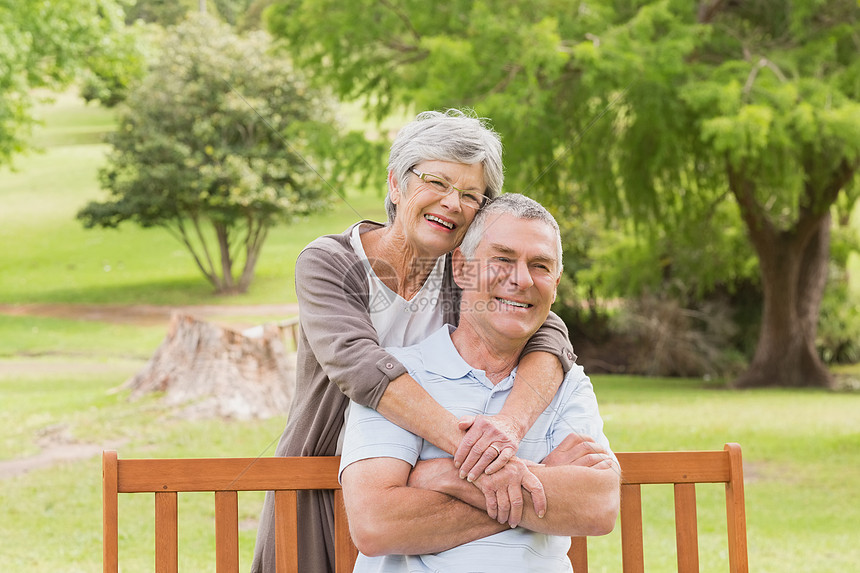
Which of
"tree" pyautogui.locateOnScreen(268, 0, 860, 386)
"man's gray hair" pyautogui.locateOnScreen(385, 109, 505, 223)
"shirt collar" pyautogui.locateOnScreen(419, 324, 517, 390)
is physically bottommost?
"shirt collar" pyautogui.locateOnScreen(419, 324, 517, 390)

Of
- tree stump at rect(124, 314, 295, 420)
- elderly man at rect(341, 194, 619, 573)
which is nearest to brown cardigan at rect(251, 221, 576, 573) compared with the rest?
elderly man at rect(341, 194, 619, 573)

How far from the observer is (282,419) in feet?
31.3

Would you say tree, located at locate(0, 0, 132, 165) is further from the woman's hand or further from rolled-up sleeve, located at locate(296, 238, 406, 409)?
the woman's hand

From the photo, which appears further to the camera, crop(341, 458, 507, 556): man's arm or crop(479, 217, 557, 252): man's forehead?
crop(479, 217, 557, 252): man's forehead

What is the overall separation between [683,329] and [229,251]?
27.1ft

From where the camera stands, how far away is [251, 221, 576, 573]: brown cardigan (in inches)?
85.5

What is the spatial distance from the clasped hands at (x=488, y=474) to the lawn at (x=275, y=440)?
898 millimetres

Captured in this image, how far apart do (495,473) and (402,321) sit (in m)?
0.55

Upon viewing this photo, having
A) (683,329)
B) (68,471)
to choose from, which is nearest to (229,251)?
(683,329)

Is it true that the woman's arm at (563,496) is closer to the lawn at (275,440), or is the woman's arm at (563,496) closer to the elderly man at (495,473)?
the elderly man at (495,473)

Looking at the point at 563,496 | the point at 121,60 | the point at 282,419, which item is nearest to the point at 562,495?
the point at 563,496

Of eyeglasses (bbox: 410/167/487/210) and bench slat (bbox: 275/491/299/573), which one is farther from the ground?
eyeglasses (bbox: 410/167/487/210)

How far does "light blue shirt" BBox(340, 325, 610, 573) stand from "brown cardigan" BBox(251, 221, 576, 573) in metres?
0.08

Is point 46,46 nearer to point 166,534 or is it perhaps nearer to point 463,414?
point 166,534
